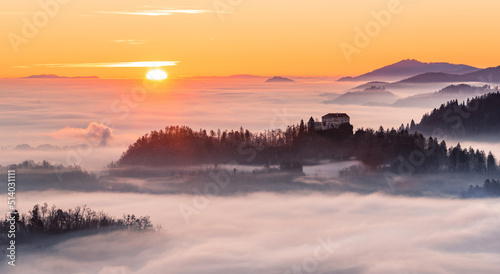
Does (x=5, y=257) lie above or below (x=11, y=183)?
below

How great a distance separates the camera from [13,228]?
193625 millimetres

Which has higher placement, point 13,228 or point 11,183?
point 11,183

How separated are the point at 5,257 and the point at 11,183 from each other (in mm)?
98951

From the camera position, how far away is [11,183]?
108000 mm

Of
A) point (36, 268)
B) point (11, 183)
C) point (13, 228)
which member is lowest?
point (36, 268)

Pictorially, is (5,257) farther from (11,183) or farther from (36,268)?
(11,183)

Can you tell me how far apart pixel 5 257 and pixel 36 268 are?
9730 millimetres

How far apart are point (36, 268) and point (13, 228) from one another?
591 inches

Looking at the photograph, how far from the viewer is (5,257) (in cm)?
19625

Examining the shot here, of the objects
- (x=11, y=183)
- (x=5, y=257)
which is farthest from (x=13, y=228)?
(x=11, y=183)

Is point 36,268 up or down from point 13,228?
down

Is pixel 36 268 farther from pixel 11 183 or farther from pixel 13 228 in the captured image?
pixel 11 183

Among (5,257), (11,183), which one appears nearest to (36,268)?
(5,257)

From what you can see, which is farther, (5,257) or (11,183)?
(5,257)
